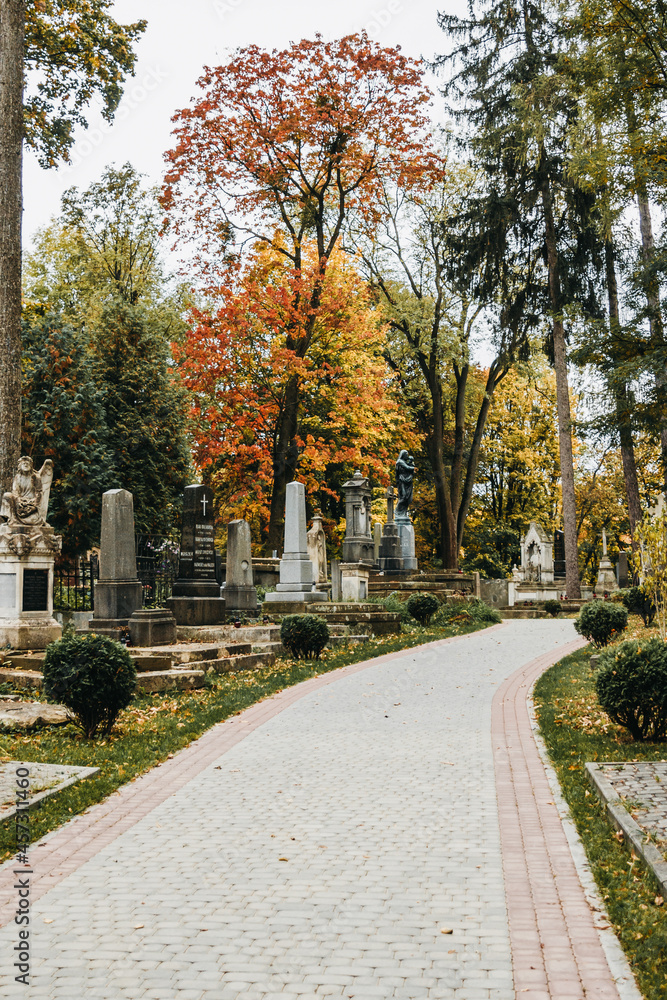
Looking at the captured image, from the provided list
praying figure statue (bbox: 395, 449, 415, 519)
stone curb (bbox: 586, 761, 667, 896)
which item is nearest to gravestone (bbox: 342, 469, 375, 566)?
praying figure statue (bbox: 395, 449, 415, 519)

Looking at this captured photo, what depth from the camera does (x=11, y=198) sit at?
14.3 metres

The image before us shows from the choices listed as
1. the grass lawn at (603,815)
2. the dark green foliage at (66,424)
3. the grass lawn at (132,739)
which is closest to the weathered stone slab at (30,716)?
the grass lawn at (132,739)

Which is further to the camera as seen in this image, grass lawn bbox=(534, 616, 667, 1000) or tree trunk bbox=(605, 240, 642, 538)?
tree trunk bbox=(605, 240, 642, 538)

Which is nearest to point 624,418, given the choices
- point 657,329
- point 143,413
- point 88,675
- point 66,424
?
point 657,329

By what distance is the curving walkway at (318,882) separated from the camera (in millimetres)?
3695

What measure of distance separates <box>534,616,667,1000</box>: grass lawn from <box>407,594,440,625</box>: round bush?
29.9ft

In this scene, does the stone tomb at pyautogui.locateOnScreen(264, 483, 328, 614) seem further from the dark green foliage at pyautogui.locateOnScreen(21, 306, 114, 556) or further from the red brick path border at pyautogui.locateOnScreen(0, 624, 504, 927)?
the red brick path border at pyautogui.locateOnScreen(0, 624, 504, 927)

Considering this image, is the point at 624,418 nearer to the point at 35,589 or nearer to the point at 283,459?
the point at 283,459

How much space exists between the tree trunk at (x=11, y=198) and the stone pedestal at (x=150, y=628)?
11.1 ft

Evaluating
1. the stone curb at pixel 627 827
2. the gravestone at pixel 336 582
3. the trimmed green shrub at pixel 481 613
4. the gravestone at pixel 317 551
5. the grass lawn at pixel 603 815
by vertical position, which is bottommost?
the grass lawn at pixel 603 815

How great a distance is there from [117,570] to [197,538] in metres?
2.58

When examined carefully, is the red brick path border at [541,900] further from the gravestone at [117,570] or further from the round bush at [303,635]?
the gravestone at [117,570]

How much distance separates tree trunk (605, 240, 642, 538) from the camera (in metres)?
17.4

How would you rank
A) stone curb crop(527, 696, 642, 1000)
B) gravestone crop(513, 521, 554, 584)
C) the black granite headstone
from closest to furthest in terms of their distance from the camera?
stone curb crop(527, 696, 642, 1000) → the black granite headstone → gravestone crop(513, 521, 554, 584)
